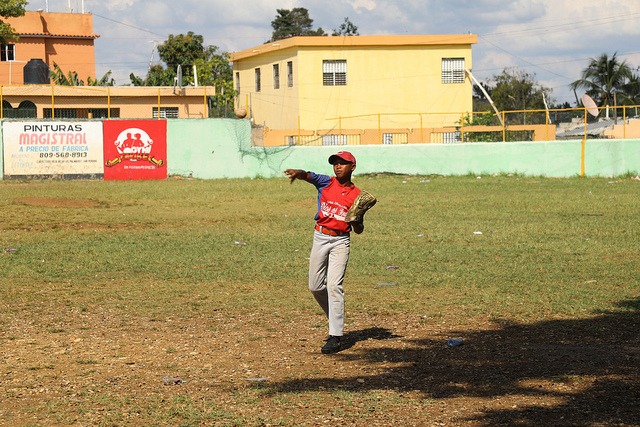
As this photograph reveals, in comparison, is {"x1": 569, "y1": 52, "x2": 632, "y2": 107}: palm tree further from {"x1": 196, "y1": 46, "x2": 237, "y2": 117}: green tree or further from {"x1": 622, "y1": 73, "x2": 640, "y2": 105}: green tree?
{"x1": 196, "y1": 46, "x2": 237, "y2": 117}: green tree

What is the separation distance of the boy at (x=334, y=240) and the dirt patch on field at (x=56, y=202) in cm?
1424

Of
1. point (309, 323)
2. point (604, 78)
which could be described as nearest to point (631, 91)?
point (604, 78)

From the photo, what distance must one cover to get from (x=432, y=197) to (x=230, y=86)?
40.0 meters

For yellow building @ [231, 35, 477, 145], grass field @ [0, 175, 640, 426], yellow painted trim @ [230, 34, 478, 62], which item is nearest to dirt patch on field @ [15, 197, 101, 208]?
grass field @ [0, 175, 640, 426]

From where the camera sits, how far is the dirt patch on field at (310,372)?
16.0ft

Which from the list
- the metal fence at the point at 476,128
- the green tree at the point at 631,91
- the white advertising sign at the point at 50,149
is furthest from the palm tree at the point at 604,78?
the white advertising sign at the point at 50,149

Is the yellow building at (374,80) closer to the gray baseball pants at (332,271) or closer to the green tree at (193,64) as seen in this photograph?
the green tree at (193,64)

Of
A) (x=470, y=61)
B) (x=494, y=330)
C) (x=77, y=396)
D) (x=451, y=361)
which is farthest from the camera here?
(x=470, y=61)

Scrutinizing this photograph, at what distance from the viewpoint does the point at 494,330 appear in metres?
7.33

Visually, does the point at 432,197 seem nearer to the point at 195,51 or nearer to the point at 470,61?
the point at 470,61

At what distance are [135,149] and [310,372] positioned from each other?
26051 millimetres

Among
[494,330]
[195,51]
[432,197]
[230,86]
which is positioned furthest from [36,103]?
[494,330]

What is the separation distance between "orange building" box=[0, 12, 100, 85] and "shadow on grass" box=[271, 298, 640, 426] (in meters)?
51.1

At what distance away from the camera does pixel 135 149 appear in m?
30.5
